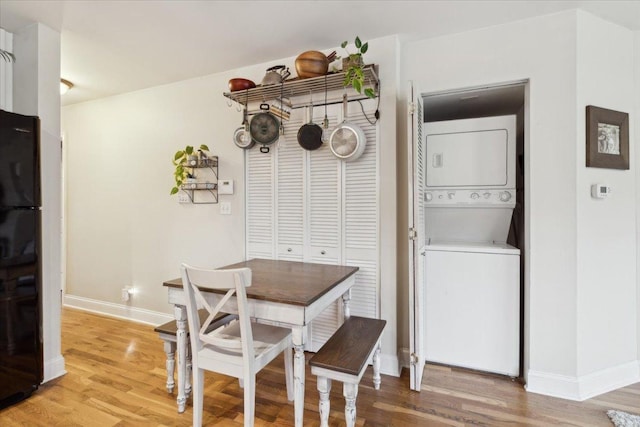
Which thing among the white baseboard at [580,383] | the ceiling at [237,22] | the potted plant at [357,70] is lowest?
the white baseboard at [580,383]

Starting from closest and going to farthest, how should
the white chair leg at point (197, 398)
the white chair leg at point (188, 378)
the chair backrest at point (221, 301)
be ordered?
the chair backrest at point (221, 301) → the white chair leg at point (197, 398) → the white chair leg at point (188, 378)

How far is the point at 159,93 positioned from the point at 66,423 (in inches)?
112

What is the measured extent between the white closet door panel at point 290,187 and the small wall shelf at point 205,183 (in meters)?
0.68

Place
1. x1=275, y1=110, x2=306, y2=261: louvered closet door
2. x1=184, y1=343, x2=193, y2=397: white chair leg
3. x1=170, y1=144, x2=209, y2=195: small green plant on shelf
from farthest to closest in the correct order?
1. x1=170, y1=144, x2=209, y2=195: small green plant on shelf
2. x1=275, y1=110, x2=306, y2=261: louvered closet door
3. x1=184, y1=343, x2=193, y2=397: white chair leg

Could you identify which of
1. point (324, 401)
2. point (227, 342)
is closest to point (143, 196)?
point (227, 342)

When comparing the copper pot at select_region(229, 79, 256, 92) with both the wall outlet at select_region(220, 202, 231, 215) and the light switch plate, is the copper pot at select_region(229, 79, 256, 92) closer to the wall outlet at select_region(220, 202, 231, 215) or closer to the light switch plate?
the light switch plate

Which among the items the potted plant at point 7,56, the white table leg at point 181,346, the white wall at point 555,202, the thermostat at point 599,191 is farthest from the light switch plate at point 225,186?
the thermostat at point 599,191

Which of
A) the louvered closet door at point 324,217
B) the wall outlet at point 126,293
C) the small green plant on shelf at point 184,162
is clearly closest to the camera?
the louvered closet door at point 324,217

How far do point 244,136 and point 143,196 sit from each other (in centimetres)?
145

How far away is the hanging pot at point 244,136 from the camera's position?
2.68 meters

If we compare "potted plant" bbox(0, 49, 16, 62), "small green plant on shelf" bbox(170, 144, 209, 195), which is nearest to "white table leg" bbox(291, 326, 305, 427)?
"small green plant on shelf" bbox(170, 144, 209, 195)

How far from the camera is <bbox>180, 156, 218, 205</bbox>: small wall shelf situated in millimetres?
2898

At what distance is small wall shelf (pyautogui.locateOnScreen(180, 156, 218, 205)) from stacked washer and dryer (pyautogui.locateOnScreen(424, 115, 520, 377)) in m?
1.92

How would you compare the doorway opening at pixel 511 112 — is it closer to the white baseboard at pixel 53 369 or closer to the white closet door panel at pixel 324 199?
the white closet door panel at pixel 324 199
